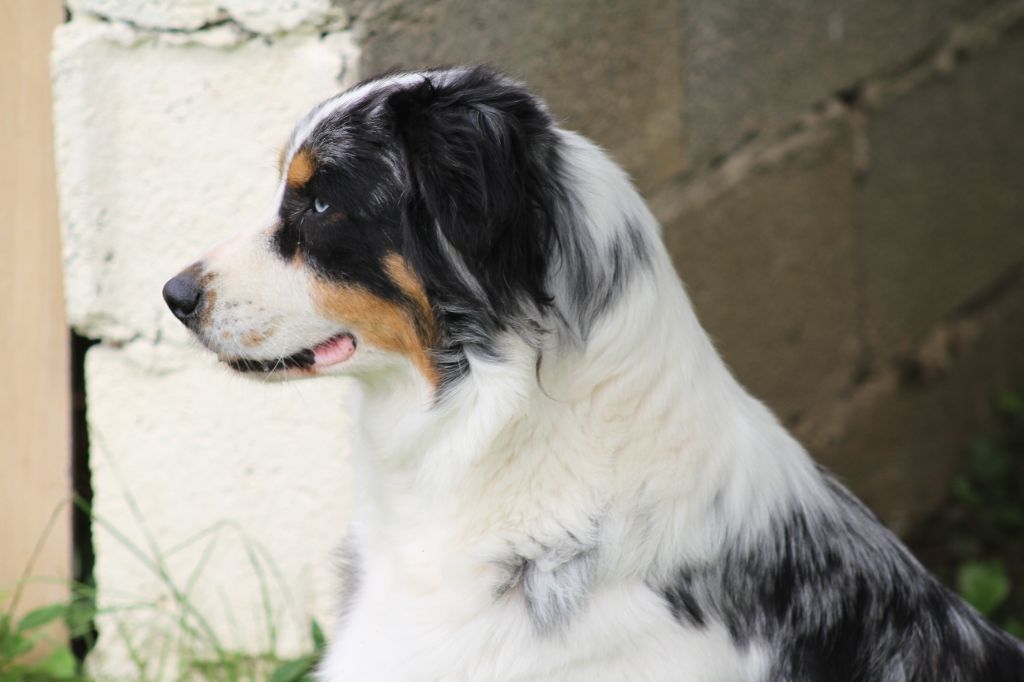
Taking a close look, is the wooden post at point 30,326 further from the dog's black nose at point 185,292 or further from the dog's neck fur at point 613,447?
the dog's neck fur at point 613,447

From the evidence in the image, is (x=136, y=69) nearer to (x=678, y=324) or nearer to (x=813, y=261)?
(x=678, y=324)

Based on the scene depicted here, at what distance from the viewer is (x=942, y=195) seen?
5441mm

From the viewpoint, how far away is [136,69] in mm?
3418

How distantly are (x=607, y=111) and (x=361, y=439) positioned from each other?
57.8 inches

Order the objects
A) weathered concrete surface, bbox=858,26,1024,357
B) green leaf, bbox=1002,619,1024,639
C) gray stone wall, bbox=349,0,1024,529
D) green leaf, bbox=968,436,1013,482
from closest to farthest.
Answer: gray stone wall, bbox=349,0,1024,529, green leaf, bbox=1002,619,1024,639, weathered concrete surface, bbox=858,26,1024,357, green leaf, bbox=968,436,1013,482

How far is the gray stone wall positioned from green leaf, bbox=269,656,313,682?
1.54m

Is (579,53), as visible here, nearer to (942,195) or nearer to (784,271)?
(784,271)

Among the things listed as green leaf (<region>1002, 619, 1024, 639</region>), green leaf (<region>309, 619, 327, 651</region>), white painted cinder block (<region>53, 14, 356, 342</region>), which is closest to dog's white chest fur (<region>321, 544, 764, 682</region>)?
green leaf (<region>309, 619, 327, 651</region>)

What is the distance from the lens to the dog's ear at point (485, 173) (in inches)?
94.0

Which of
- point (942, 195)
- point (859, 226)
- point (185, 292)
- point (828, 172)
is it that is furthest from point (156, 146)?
point (942, 195)

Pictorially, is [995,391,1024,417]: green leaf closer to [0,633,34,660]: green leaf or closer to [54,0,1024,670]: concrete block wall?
[54,0,1024,670]: concrete block wall

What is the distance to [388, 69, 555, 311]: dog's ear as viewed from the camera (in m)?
2.39

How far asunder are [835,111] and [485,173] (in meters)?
2.80

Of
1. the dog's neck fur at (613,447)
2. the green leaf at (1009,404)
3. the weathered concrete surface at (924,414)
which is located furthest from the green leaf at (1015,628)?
the dog's neck fur at (613,447)
